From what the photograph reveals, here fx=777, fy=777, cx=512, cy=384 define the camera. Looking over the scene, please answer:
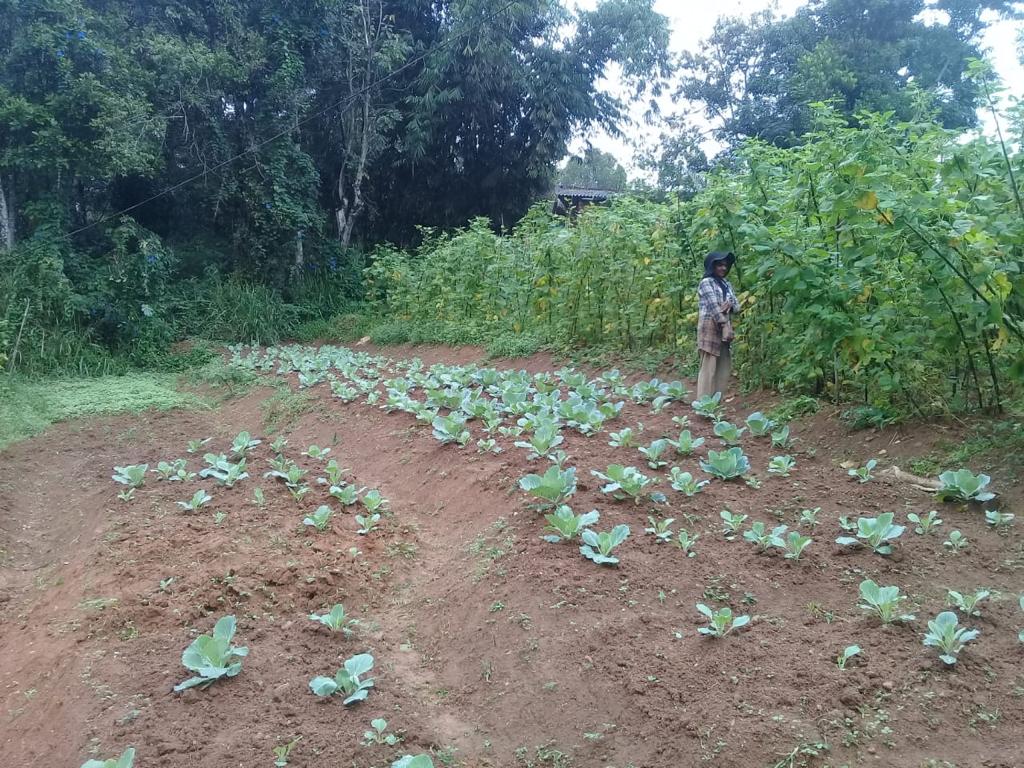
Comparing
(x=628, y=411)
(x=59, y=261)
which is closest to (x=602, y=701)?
(x=628, y=411)

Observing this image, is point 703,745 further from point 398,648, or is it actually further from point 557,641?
point 398,648

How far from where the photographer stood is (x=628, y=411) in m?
6.18

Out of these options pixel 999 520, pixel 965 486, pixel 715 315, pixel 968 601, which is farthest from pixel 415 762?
pixel 715 315

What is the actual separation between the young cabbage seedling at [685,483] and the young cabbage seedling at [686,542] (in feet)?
1.60

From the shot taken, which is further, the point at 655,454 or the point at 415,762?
the point at 655,454

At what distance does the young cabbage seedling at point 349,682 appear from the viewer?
109 inches

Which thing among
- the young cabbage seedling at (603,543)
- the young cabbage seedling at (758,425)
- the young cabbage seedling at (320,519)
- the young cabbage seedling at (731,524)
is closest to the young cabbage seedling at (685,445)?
the young cabbage seedling at (758,425)

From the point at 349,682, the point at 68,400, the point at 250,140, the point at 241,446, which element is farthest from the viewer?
the point at 250,140

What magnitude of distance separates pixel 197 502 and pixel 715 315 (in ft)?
13.3

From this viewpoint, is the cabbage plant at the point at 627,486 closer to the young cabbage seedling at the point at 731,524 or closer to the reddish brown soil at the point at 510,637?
the reddish brown soil at the point at 510,637

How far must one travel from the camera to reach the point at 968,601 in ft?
9.19

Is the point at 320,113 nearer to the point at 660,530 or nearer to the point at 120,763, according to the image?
the point at 660,530

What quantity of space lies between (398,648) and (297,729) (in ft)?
2.50

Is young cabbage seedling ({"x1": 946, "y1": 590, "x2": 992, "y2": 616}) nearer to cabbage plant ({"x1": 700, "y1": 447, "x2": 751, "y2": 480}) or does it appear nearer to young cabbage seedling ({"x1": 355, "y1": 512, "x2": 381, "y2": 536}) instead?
cabbage plant ({"x1": 700, "y1": 447, "x2": 751, "y2": 480})
